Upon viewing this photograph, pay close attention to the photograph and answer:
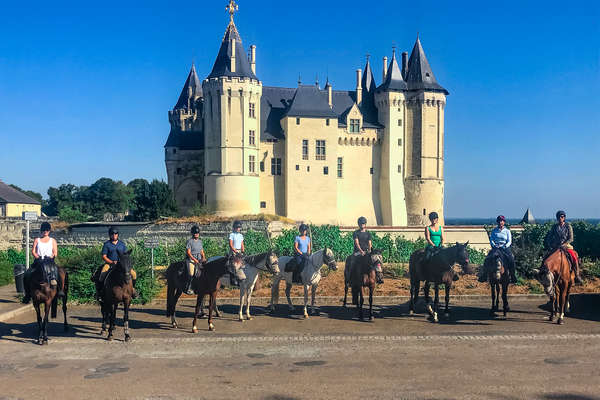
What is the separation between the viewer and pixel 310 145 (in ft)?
185

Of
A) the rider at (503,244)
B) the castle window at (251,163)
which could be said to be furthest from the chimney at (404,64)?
the rider at (503,244)

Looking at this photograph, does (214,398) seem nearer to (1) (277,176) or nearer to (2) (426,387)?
(2) (426,387)

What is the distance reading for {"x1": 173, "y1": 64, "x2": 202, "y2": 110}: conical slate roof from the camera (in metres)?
62.1

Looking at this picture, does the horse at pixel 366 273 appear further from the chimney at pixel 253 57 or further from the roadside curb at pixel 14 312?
the chimney at pixel 253 57

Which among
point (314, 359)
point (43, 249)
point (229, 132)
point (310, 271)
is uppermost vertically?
point (229, 132)

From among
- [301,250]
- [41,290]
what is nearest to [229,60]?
[301,250]

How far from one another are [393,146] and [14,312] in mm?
47340

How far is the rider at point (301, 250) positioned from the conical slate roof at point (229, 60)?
124 ft

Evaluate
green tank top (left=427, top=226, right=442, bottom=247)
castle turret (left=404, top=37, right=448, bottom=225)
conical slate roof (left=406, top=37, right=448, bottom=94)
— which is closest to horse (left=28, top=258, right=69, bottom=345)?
green tank top (left=427, top=226, right=442, bottom=247)

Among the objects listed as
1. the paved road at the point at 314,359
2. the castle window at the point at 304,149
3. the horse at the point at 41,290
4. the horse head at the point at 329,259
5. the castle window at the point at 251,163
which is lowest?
the paved road at the point at 314,359

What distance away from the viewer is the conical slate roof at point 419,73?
58.9 meters

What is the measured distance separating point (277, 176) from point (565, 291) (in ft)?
143

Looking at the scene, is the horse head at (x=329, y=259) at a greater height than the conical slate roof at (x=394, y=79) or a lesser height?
lesser

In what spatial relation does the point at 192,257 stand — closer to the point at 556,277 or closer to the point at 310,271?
the point at 310,271
